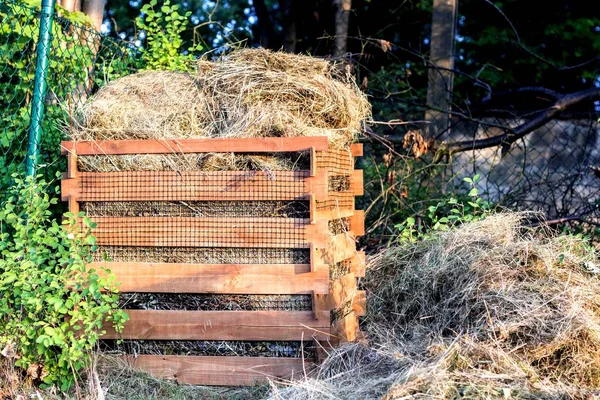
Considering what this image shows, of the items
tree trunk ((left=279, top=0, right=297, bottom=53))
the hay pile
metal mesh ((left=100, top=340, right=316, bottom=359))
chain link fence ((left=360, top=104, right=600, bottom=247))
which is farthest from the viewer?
tree trunk ((left=279, top=0, right=297, bottom=53))

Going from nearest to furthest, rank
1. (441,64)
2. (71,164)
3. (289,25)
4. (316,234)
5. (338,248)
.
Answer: (316,234) < (71,164) < (338,248) < (441,64) < (289,25)

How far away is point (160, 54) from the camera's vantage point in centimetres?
586

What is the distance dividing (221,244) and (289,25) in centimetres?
743

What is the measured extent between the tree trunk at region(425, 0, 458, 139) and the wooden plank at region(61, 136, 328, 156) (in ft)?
9.91

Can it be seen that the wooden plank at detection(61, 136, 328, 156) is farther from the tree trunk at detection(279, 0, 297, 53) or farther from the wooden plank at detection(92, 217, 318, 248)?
the tree trunk at detection(279, 0, 297, 53)

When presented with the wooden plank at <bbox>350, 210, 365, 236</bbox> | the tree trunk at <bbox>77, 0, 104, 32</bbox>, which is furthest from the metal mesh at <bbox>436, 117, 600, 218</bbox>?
the tree trunk at <bbox>77, 0, 104, 32</bbox>

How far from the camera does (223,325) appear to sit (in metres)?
4.16

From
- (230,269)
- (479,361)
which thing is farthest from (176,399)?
(479,361)

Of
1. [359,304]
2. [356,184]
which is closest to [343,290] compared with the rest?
[359,304]

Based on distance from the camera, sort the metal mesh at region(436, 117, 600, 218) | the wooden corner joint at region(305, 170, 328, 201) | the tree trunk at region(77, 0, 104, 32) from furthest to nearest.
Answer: the metal mesh at region(436, 117, 600, 218)
the tree trunk at region(77, 0, 104, 32)
the wooden corner joint at region(305, 170, 328, 201)

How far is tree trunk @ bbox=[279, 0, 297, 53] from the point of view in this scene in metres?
10.8

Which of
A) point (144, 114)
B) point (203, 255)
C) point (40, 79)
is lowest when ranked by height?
point (203, 255)

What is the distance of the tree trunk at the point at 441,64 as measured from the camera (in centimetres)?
691

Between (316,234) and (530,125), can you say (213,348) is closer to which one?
(316,234)
